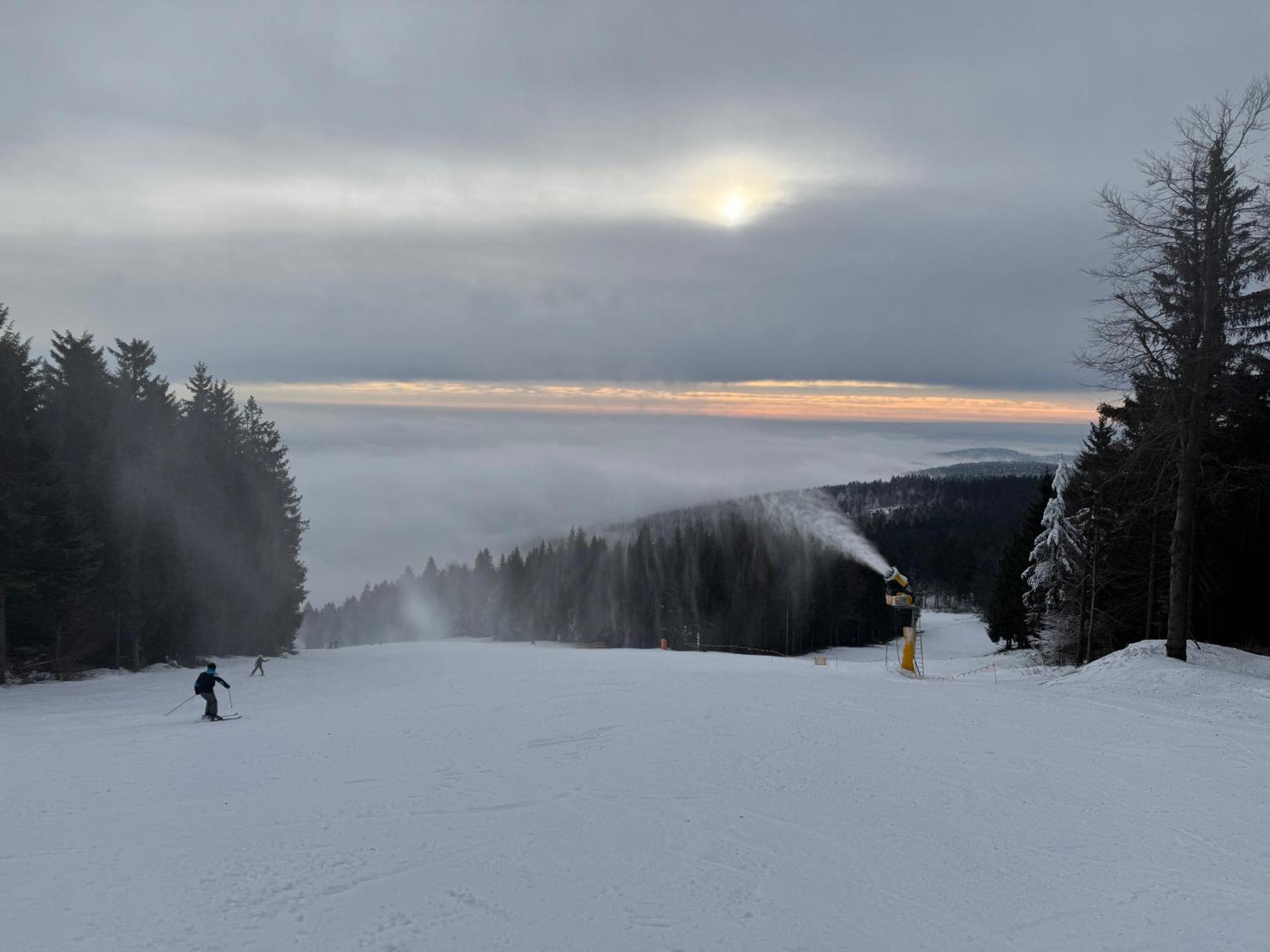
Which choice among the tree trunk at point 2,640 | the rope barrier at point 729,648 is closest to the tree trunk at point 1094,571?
the rope barrier at point 729,648

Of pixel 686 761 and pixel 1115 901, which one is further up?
pixel 1115 901

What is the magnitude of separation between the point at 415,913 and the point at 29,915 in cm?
372

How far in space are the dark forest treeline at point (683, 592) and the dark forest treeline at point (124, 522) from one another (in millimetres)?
39526

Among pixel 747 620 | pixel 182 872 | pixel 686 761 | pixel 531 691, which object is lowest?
pixel 747 620

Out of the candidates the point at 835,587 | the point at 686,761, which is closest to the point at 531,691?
the point at 686,761

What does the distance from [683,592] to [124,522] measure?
52233 millimetres

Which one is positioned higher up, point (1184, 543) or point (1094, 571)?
point (1184, 543)

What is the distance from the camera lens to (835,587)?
83.1 metres

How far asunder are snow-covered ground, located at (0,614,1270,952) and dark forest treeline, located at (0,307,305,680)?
8558 millimetres

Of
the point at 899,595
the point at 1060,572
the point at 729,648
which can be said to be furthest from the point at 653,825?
the point at 729,648

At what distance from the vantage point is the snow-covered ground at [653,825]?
7.32m

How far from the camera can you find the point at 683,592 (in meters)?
74.8

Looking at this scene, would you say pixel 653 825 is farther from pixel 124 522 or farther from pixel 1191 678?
pixel 124 522

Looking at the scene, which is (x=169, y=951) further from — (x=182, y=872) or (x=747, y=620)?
(x=747, y=620)
